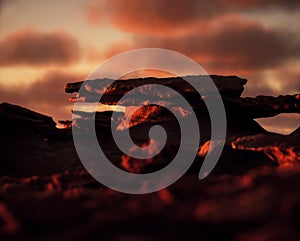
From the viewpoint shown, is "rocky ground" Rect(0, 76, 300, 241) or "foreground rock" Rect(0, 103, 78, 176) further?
"foreground rock" Rect(0, 103, 78, 176)

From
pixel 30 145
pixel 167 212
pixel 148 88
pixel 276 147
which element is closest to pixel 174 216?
pixel 167 212

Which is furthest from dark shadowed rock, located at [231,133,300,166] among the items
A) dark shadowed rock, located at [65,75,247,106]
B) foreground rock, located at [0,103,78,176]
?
dark shadowed rock, located at [65,75,247,106]

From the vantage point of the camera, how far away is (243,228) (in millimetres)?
3889

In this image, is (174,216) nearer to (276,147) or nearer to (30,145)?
(276,147)

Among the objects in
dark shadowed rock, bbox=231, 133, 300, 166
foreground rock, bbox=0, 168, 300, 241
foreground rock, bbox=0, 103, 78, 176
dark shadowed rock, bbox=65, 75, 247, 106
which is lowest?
foreground rock, bbox=0, 168, 300, 241

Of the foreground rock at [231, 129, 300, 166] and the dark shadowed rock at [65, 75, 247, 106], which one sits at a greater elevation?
the dark shadowed rock at [65, 75, 247, 106]

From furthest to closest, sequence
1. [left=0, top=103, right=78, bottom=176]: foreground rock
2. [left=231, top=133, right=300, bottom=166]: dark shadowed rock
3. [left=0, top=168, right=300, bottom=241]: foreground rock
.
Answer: [left=0, top=103, right=78, bottom=176]: foreground rock → [left=231, top=133, right=300, bottom=166]: dark shadowed rock → [left=0, top=168, right=300, bottom=241]: foreground rock

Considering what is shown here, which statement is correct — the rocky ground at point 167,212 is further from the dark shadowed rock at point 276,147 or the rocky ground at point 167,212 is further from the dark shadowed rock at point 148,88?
the dark shadowed rock at point 148,88

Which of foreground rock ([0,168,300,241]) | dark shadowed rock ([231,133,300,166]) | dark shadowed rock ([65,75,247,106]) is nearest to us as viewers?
foreground rock ([0,168,300,241])

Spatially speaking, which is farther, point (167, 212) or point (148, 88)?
point (148, 88)

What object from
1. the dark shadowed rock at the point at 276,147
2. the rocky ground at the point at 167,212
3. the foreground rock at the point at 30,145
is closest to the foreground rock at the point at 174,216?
the rocky ground at the point at 167,212

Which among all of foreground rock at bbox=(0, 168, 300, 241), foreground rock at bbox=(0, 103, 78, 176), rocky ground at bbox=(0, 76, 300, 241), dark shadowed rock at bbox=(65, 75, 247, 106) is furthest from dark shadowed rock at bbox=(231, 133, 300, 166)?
dark shadowed rock at bbox=(65, 75, 247, 106)

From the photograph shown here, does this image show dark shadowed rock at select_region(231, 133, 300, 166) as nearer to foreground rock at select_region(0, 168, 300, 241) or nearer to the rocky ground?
the rocky ground

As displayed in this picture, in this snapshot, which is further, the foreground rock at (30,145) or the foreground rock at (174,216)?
the foreground rock at (30,145)
